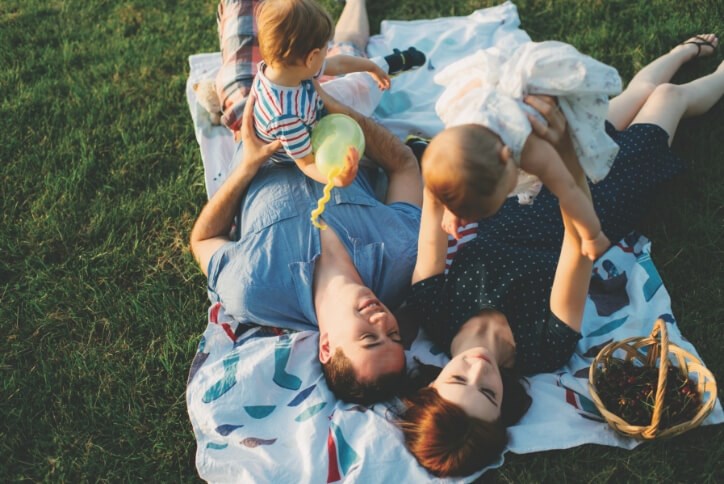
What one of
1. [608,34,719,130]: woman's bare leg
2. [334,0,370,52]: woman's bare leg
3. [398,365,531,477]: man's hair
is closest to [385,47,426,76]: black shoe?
[334,0,370,52]: woman's bare leg

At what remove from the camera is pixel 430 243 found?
3.24m

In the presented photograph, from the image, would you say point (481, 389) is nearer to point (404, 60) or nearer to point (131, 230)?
point (131, 230)

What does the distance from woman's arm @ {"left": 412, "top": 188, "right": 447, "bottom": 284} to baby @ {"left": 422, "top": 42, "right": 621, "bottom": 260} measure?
0.56 metres

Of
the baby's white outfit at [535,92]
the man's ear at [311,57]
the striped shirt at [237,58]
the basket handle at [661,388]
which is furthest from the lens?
the striped shirt at [237,58]

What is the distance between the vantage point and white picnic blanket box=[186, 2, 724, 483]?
A: 9.51 feet

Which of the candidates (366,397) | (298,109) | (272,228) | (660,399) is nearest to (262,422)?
(366,397)

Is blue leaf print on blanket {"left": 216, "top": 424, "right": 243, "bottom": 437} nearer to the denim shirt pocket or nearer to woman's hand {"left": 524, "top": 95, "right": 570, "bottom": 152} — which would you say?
the denim shirt pocket

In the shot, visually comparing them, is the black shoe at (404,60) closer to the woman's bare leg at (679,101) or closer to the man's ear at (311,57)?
the woman's bare leg at (679,101)

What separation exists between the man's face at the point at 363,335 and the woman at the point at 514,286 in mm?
199

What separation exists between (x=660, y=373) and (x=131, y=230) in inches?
114

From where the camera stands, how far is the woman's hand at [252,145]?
340 centimetres

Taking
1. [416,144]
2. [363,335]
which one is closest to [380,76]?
[416,144]

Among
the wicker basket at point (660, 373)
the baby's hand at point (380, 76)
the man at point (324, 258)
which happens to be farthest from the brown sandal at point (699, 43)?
the wicker basket at point (660, 373)

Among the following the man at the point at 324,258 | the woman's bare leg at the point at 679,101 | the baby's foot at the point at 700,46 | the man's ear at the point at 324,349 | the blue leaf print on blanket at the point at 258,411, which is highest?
the baby's foot at the point at 700,46
